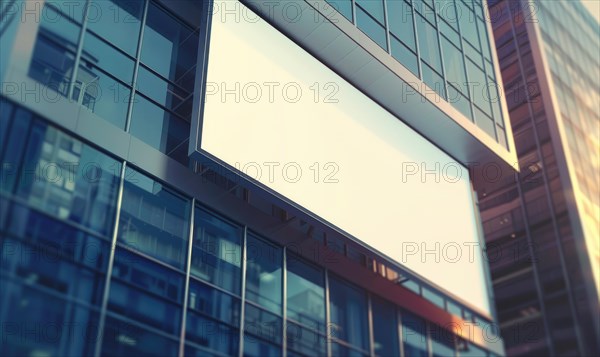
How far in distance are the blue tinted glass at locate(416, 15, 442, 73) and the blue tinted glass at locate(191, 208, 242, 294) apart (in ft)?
36.1

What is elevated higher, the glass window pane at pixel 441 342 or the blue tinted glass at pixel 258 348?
the glass window pane at pixel 441 342

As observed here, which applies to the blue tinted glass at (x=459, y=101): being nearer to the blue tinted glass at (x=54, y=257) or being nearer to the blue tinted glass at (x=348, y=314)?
the blue tinted glass at (x=348, y=314)

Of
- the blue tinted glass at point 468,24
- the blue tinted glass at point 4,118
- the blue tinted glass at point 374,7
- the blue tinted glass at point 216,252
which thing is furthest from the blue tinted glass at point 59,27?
the blue tinted glass at point 468,24

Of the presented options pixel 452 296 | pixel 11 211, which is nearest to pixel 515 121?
pixel 452 296

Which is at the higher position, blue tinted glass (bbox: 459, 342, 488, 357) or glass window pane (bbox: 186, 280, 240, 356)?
blue tinted glass (bbox: 459, 342, 488, 357)

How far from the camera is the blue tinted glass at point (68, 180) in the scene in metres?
13.6

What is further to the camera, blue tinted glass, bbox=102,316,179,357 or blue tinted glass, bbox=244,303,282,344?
blue tinted glass, bbox=244,303,282,344

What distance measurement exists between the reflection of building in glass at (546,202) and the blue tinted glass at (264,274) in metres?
24.3

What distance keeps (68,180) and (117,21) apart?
16.5ft

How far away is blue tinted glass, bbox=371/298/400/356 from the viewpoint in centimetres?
1992

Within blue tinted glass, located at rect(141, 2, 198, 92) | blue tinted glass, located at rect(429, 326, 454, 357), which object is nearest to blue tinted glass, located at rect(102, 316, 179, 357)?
blue tinted glass, located at rect(141, 2, 198, 92)

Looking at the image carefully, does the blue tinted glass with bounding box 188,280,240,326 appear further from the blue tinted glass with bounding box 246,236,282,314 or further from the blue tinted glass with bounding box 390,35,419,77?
the blue tinted glass with bounding box 390,35,419,77

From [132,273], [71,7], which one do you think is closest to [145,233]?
A: [132,273]

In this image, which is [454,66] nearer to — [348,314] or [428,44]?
[428,44]
